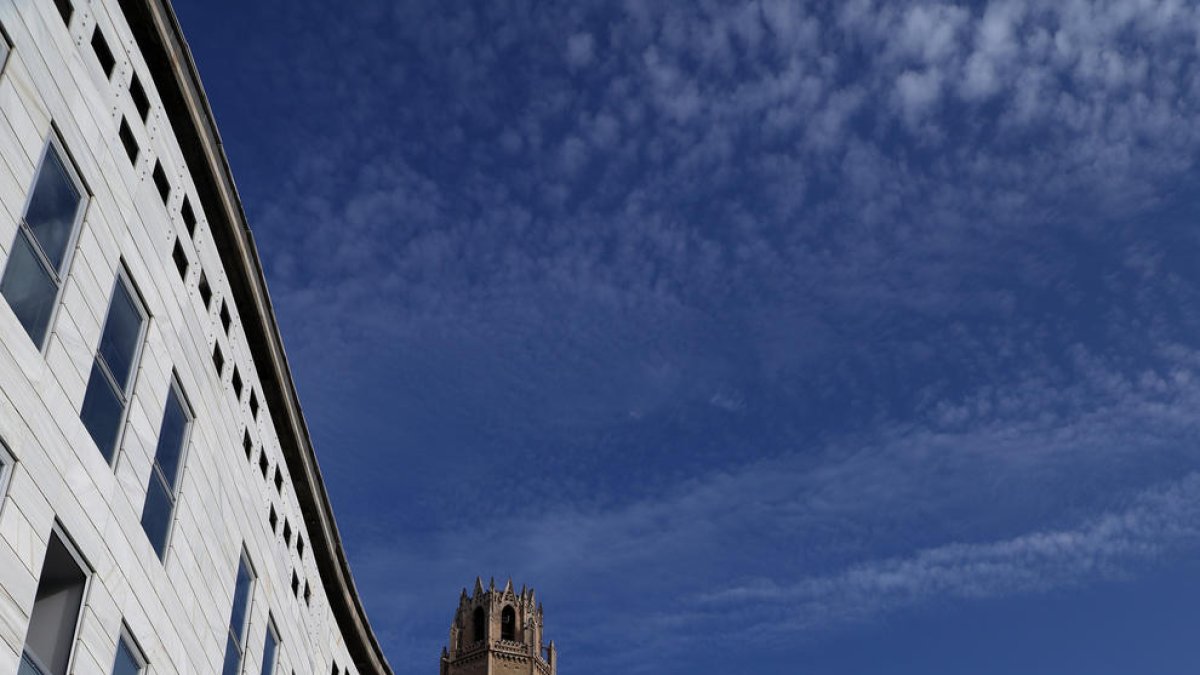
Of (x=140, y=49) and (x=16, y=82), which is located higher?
(x=140, y=49)

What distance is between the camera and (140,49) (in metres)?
24.0

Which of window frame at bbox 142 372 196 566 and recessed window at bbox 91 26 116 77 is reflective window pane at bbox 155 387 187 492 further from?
recessed window at bbox 91 26 116 77

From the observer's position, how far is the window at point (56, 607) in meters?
18.2

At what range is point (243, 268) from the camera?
2883 centimetres

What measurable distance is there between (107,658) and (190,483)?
5.18 m

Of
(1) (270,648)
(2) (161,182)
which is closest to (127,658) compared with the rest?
(2) (161,182)

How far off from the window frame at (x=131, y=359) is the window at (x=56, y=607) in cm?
A: 205

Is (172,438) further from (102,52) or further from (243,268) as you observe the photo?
(102,52)

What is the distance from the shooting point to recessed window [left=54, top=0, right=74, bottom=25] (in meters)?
20.3

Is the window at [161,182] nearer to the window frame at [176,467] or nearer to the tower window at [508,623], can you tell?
the window frame at [176,467]

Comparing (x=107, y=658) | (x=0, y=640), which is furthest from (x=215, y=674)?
(x=0, y=640)

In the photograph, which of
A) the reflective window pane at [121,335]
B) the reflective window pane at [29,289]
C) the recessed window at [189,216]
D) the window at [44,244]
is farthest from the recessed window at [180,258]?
the reflective window pane at [29,289]

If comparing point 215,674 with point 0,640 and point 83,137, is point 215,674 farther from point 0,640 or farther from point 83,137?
point 83,137

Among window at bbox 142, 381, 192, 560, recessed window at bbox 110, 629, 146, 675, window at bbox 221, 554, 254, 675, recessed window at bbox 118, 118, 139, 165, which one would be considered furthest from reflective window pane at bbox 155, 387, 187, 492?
window at bbox 221, 554, 254, 675
